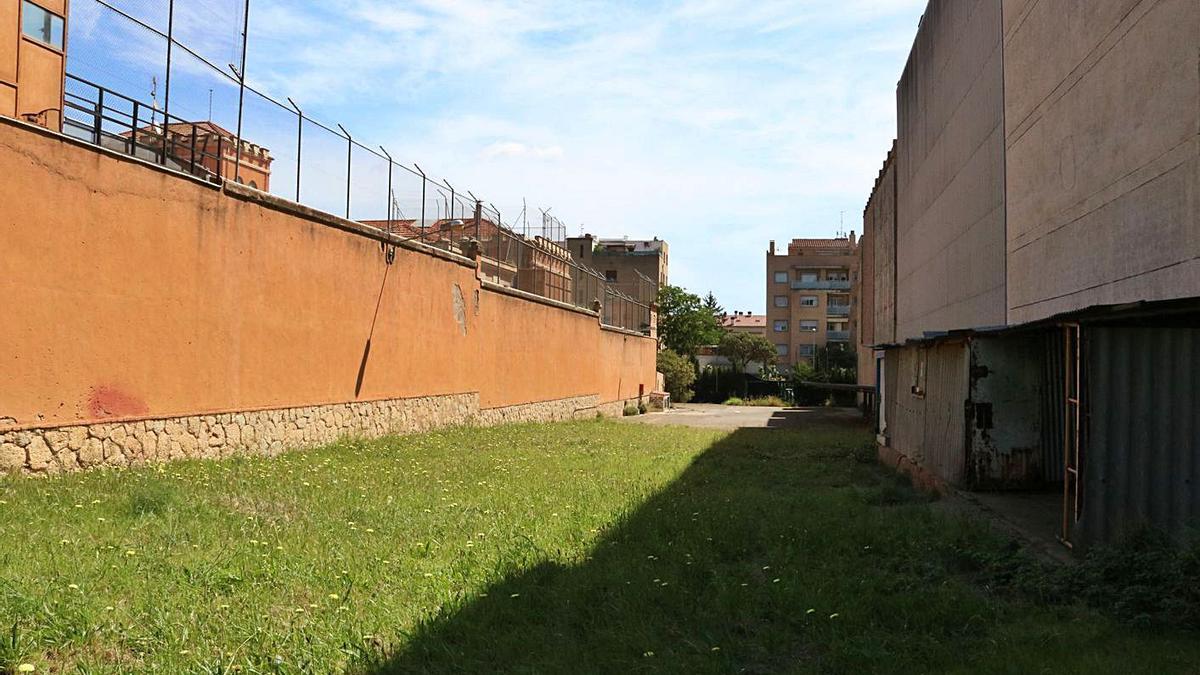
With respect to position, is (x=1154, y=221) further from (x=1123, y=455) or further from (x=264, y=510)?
(x=264, y=510)

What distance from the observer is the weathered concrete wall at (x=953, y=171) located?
Answer: 15172mm

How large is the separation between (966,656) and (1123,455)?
2.61 meters

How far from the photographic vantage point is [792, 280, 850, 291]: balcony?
3762 inches

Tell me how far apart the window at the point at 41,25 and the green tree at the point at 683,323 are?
179ft

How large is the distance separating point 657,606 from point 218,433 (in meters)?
8.76

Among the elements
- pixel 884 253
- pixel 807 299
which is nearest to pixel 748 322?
pixel 807 299

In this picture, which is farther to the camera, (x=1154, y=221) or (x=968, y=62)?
(x=968, y=62)

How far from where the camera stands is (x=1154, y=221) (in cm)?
868

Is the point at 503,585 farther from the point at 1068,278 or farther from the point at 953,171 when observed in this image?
the point at 953,171

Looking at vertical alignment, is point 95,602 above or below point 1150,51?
below

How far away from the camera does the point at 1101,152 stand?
10.1 metres

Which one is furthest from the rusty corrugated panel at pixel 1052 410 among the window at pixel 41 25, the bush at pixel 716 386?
the bush at pixel 716 386

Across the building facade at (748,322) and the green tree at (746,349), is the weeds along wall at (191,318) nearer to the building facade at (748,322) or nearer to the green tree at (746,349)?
the green tree at (746,349)

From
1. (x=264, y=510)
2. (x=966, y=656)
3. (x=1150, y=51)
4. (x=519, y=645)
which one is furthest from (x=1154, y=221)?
(x=264, y=510)
